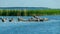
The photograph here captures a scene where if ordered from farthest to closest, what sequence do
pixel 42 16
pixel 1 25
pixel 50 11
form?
pixel 50 11, pixel 42 16, pixel 1 25

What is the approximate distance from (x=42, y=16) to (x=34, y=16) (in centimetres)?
16

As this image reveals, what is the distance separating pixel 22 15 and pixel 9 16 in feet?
0.94

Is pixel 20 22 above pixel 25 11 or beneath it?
beneath

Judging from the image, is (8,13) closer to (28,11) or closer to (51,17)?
(28,11)

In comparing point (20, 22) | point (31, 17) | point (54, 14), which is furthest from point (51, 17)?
point (20, 22)

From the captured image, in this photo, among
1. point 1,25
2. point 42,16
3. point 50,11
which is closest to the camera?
point 1,25

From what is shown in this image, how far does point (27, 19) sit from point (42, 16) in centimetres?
32

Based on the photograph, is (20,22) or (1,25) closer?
(1,25)

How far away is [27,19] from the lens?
3910 mm

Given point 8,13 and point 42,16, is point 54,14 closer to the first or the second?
point 42,16

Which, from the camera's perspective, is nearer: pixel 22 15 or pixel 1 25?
pixel 1 25

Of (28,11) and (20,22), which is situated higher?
(28,11)

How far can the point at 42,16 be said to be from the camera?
3.80 metres

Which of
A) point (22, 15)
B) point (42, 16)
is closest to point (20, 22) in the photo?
point (22, 15)
